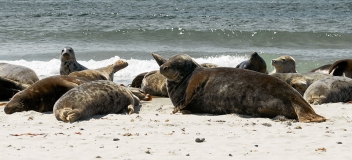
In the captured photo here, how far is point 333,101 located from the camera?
9102mm

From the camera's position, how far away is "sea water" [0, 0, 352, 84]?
20564 millimetres

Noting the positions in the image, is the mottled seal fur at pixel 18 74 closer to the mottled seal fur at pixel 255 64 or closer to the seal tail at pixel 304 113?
the mottled seal fur at pixel 255 64

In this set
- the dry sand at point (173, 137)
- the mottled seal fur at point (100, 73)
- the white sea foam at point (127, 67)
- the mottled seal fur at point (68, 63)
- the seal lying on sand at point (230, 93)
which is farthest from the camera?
the white sea foam at point (127, 67)

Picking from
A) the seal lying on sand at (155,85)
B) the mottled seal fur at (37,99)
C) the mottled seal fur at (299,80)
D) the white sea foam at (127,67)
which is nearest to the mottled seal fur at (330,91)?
the mottled seal fur at (299,80)

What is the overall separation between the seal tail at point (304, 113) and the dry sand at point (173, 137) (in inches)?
5.0

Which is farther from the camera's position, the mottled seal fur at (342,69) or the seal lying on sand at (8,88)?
the mottled seal fur at (342,69)

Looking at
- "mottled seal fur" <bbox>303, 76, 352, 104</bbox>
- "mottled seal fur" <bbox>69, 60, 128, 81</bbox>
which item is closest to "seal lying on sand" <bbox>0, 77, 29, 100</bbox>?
"mottled seal fur" <bbox>69, 60, 128, 81</bbox>

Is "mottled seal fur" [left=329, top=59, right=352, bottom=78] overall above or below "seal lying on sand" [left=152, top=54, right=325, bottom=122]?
below

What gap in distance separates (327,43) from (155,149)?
19451 millimetres

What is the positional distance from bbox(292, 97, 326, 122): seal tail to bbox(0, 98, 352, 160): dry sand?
127 mm

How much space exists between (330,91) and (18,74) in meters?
5.80

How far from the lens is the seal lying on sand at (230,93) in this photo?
24.1 feet

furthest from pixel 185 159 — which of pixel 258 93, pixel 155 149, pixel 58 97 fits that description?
pixel 58 97

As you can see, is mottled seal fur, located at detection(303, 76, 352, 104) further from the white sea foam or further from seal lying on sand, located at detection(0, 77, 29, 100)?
the white sea foam
